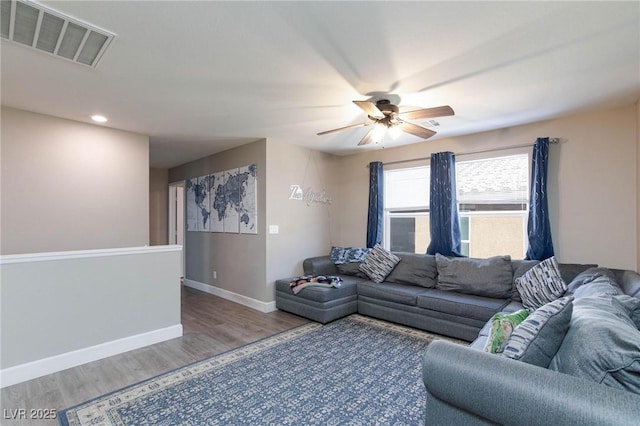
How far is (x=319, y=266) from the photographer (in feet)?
15.6

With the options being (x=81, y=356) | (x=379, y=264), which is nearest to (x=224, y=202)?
(x=379, y=264)

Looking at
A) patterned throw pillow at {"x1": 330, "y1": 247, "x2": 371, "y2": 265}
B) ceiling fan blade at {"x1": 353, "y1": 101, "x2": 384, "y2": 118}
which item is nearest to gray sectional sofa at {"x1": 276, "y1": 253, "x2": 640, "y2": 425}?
ceiling fan blade at {"x1": 353, "y1": 101, "x2": 384, "y2": 118}

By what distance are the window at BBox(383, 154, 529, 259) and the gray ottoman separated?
1.28 m

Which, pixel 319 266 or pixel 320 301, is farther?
pixel 319 266

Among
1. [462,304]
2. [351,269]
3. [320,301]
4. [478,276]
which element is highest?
[478,276]

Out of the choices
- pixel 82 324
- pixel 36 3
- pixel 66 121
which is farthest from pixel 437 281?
pixel 66 121

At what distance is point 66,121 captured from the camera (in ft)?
11.7

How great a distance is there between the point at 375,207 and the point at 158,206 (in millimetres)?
4678

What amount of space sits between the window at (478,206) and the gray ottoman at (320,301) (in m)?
1.28

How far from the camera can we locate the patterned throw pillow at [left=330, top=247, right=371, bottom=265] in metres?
4.82

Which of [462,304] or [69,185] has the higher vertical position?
[69,185]

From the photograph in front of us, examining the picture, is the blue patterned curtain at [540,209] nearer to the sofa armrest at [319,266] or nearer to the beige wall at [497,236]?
the beige wall at [497,236]

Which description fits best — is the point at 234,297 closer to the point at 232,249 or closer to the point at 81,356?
the point at 232,249

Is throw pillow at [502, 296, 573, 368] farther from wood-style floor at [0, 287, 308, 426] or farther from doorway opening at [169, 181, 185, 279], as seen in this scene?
doorway opening at [169, 181, 185, 279]
